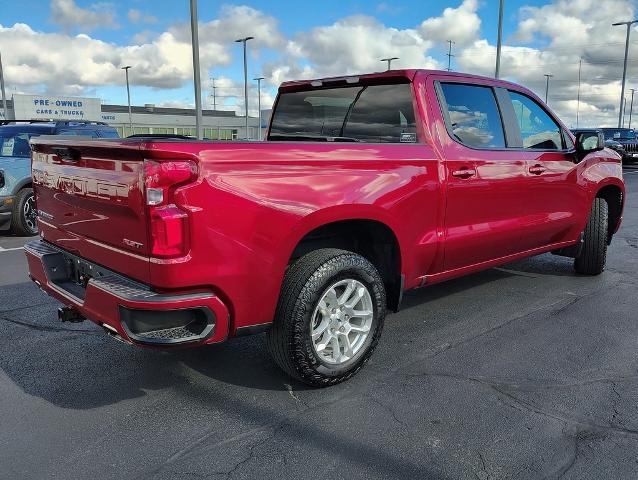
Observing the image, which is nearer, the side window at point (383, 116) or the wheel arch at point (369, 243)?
the wheel arch at point (369, 243)

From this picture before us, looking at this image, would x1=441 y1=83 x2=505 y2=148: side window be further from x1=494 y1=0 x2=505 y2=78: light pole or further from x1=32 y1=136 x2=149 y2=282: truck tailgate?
x1=494 y1=0 x2=505 y2=78: light pole

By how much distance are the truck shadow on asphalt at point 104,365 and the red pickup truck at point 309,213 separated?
43 cm

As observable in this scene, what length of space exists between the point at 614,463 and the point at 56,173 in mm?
3279

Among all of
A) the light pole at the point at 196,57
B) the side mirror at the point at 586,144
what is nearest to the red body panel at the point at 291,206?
the side mirror at the point at 586,144

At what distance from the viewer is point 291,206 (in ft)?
9.77

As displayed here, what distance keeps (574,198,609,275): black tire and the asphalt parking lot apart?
1141mm

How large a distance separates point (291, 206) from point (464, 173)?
157 cm

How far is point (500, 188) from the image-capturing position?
4.33 metres

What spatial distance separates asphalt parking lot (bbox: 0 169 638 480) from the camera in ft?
8.59

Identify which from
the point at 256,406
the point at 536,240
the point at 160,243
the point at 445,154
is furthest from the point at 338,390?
the point at 536,240

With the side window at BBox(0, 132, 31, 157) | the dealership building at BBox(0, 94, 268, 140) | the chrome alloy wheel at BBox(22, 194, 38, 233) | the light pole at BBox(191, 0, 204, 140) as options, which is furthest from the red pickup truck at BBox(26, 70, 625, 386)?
the dealership building at BBox(0, 94, 268, 140)

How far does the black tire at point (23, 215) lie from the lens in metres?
8.67

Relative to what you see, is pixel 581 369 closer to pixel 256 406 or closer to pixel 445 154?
pixel 445 154

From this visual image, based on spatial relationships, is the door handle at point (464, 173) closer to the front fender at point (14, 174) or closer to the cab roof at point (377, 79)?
the cab roof at point (377, 79)
